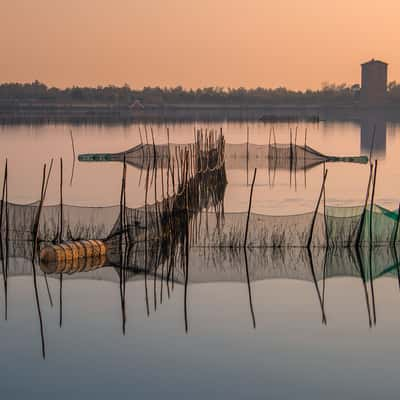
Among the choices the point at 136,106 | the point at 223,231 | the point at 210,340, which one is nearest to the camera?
the point at 210,340

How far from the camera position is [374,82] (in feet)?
314

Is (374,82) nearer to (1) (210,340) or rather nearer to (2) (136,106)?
(2) (136,106)

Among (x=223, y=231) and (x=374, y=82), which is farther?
(x=374, y=82)

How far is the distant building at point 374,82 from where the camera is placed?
95125 mm

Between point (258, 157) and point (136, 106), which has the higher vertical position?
point (258, 157)

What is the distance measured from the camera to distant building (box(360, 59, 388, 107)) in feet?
312

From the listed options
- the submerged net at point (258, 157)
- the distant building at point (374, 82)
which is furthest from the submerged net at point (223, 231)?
the distant building at point (374, 82)

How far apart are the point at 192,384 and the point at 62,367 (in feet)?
3.52

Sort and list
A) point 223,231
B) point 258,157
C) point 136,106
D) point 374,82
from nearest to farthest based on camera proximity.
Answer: point 223,231, point 258,157, point 374,82, point 136,106

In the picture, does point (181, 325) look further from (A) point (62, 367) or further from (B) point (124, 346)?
(A) point (62, 367)

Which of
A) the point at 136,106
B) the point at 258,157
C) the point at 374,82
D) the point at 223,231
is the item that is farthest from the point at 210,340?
the point at 136,106

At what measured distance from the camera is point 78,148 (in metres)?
35.2

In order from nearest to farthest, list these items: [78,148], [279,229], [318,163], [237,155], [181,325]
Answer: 1. [181,325]
2. [279,229]
3. [318,163]
4. [237,155]
5. [78,148]

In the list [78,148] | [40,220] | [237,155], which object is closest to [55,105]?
[78,148]
